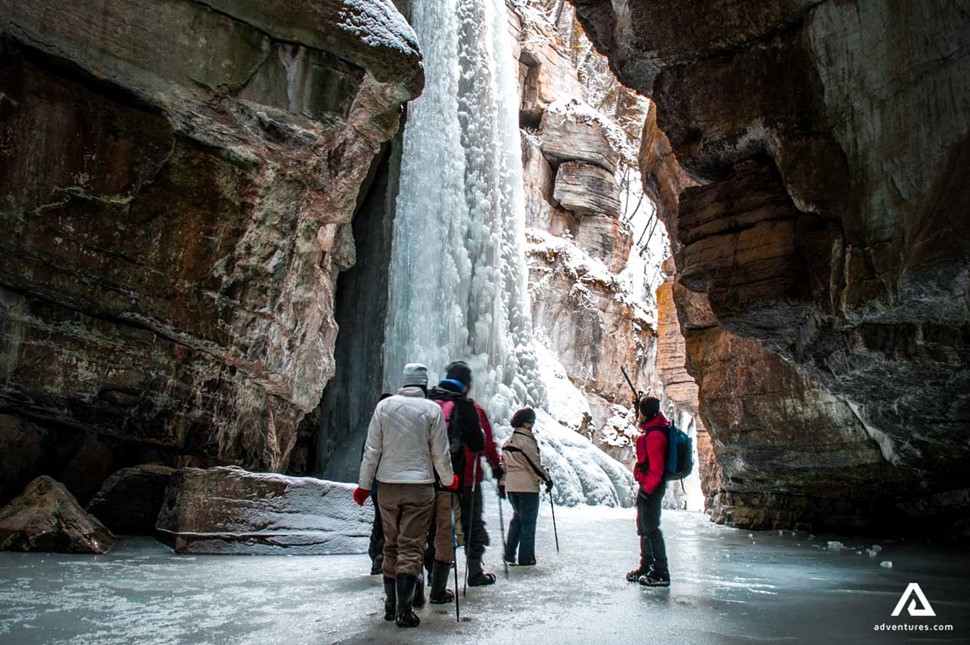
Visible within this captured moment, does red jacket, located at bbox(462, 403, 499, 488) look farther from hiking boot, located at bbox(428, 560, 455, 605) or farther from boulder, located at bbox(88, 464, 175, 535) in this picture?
boulder, located at bbox(88, 464, 175, 535)

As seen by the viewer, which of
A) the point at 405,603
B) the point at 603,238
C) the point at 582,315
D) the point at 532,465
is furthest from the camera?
the point at 603,238

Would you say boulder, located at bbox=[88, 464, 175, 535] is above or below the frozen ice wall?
below

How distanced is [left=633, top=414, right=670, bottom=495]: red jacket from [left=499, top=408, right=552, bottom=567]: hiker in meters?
1.23

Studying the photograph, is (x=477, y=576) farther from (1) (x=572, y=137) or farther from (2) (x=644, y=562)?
(1) (x=572, y=137)

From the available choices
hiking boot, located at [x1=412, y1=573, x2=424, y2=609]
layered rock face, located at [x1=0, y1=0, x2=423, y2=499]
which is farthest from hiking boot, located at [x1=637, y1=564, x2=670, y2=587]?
layered rock face, located at [x1=0, y1=0, x2=423, y2=499]

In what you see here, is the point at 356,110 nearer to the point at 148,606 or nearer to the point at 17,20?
the point at 17,20

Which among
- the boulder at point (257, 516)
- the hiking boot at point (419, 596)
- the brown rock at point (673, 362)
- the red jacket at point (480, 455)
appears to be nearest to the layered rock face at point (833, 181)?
the red jacket at point (480, 455)

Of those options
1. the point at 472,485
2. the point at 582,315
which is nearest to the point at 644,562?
the point at 472,485

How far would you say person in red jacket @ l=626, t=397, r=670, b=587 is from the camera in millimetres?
5441

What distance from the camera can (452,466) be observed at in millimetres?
4938

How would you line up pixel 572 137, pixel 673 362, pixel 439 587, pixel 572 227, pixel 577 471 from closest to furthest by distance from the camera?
pixel 439 587, pixel 577 471, pixel 673 362, pixel 572 137, pixel 572 227

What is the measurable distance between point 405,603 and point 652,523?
2.32m

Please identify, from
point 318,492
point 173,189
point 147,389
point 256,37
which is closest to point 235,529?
point 318,492

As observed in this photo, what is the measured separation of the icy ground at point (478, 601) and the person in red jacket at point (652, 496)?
172 millimetres
